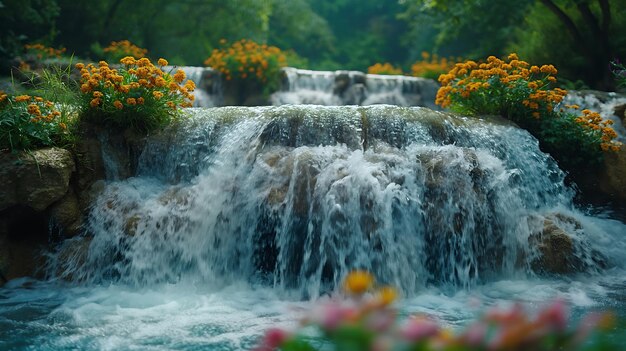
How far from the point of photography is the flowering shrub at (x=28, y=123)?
17.2 ft

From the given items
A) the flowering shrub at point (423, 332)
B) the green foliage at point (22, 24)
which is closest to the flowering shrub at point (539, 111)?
the flowering shrub at point (423, 332)

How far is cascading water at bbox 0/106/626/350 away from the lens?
465 cm

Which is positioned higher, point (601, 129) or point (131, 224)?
point (601, 129)

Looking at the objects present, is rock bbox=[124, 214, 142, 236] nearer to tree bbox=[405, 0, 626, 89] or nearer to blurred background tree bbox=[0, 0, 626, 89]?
blurred background tree bbox=[0, 0, 626, 89]

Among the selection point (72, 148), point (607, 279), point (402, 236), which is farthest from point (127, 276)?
point (607, 279)

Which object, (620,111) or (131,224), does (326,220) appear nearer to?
(131,224)

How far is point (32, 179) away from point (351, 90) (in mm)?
7488

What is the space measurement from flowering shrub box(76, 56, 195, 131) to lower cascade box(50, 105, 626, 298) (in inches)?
15.4

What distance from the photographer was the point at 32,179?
5.11 metres

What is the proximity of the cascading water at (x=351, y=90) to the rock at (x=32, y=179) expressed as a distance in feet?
21.3

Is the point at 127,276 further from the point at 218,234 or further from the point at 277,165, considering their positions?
the point at 277,165

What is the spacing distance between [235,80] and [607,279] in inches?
333

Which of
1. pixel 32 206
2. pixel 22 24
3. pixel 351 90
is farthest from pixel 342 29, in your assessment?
pixel 32 206

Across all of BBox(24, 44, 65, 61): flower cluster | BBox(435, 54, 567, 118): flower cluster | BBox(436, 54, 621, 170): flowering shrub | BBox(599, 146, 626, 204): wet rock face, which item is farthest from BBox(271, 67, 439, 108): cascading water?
BBox(599, 146, 626, 204): wet rock face
